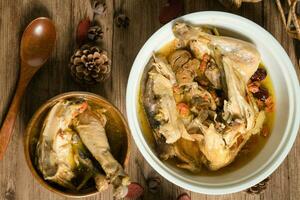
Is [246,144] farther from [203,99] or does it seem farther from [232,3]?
[232,3]

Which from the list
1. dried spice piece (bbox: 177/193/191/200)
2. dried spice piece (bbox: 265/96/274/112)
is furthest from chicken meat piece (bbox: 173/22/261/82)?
dried spice piece (bbox: 177/193/191/200)

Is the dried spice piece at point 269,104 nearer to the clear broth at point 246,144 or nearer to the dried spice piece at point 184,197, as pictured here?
the clear broth at point 246,144

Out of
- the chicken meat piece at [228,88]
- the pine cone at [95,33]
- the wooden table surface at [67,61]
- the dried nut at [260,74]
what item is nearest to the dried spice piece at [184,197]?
the wooden table surface at [67,61]

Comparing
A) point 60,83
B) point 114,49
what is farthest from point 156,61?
point 60,83

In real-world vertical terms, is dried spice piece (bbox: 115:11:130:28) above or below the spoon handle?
above

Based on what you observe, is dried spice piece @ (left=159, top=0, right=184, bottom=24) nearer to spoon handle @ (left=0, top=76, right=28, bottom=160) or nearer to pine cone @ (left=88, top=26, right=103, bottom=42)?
pine cone @ (left=88, top=26, right=103, bottom=42)

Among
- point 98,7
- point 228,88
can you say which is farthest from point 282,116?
point 98,7
